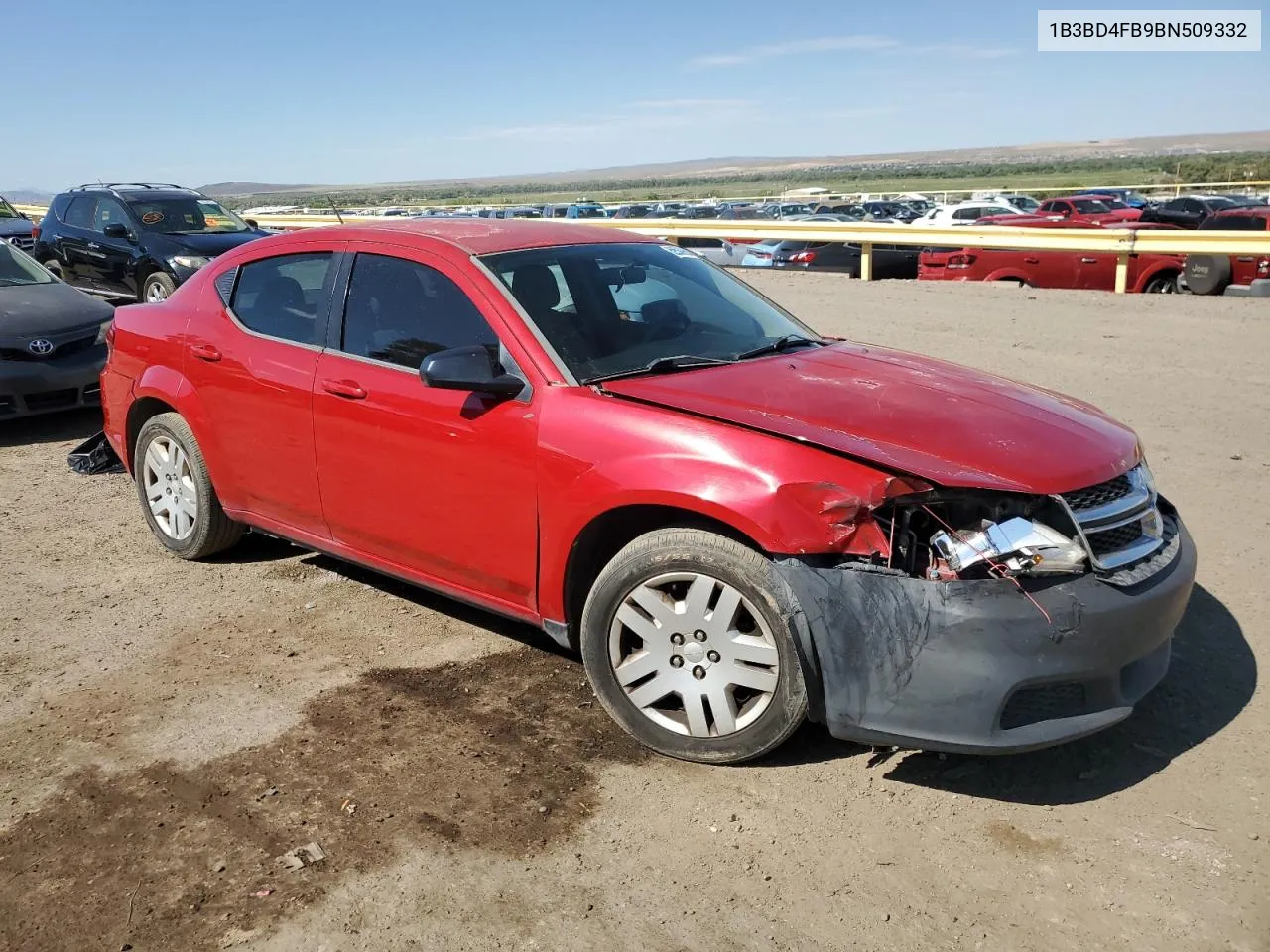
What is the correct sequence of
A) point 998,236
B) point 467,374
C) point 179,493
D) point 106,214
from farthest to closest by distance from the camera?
point 998,236, point 106,214, point 179,493, point 467,374

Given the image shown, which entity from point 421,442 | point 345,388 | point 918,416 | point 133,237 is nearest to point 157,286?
point 133,237

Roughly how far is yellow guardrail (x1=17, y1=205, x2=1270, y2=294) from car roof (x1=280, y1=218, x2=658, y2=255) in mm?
5133

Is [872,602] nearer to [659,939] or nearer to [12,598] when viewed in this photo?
[659,939]

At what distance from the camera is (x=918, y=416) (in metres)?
3.66

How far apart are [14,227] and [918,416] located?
66.5 ft

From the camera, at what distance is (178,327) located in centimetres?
539

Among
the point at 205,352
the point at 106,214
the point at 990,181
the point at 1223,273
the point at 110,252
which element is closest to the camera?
the point at 205,352

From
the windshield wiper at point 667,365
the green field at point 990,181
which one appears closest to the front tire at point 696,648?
the windshield wiper at point 667,365

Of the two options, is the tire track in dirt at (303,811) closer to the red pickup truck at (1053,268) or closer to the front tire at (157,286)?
the front tire at (157,286)

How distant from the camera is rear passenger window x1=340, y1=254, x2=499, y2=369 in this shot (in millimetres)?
4258

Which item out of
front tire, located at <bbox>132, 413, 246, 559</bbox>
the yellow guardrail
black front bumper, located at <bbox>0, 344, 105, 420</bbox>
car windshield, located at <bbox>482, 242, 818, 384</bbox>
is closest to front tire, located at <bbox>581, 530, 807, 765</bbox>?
car windshield, located at <bbox>482, 242, 818, 384</bbox>

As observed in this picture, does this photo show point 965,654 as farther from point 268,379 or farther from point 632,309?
point 268,379

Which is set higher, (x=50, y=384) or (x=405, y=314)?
(x=405, y=314)

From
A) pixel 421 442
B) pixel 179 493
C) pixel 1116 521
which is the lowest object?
pixel 179 493
